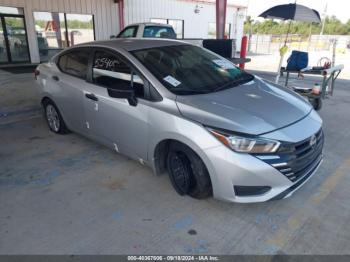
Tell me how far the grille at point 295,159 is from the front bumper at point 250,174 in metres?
0.02

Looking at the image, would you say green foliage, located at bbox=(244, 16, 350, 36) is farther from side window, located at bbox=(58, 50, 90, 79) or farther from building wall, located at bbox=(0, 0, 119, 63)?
side window, located at bbox=(58, 50, 90, 79)

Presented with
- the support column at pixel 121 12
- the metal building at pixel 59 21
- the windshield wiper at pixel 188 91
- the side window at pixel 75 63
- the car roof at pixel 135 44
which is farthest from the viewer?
the support column at pixel 121 12

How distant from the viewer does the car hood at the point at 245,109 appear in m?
2.46

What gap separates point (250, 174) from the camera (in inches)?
93.1

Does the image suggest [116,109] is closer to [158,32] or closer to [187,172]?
[187,172]

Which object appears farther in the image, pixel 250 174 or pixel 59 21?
pixel 59 21

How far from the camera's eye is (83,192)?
3119 mm

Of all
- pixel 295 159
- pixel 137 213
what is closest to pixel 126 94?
pixel 137 213

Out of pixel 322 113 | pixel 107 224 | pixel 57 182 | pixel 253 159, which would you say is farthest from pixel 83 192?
pixel 322 113

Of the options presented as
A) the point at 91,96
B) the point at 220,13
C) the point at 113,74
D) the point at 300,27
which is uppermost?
the point at 300,27

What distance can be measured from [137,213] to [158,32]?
28.5 ft

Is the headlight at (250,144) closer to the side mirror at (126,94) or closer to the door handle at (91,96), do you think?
the side mirror at (126,94)

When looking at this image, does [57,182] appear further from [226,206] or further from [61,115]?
[226,206]

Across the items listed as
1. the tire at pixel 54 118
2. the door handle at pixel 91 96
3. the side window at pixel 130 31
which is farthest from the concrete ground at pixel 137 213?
the side window at pixel 130 31
